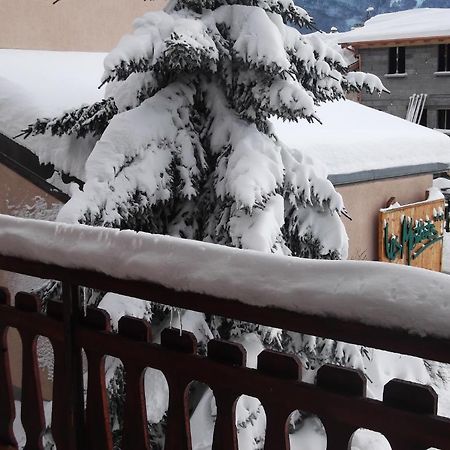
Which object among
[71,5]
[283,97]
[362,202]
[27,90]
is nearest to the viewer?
[283,97]

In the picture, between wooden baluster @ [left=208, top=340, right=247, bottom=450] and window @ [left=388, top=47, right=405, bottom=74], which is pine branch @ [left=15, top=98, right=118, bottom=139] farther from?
window @ [left=388, top=47, right=405, bottom=74]

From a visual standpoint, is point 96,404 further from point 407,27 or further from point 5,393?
point 407,27

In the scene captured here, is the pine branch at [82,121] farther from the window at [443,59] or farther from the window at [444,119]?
the window at [444,119]

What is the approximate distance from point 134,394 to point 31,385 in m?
0.52

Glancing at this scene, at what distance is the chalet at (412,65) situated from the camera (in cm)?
2295

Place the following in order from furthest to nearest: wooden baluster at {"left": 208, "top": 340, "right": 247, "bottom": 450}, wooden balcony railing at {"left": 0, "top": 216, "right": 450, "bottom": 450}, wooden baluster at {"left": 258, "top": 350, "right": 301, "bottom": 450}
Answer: wooden baluster at {"left": 208, "top": 340, "right": 247, "bottom": 450}
wooden baluster at {"left": 258, "top": 350, "right": 301, "bottom": 450}
wooden balcony railing at {"left": 0, "top": 216, "right": 450, "bottom": 450}

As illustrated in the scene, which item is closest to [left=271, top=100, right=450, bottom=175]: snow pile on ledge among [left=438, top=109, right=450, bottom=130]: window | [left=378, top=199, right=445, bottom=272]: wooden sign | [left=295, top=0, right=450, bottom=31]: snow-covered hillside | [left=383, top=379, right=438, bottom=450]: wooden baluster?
[left=378, top=199, right=445, bottom=272]: wooden sign

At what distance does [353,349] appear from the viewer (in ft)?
15.3

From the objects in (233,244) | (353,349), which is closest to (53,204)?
(233,244)

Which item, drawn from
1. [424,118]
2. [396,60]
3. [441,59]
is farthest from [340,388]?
[396,60]

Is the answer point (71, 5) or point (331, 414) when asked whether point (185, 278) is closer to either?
point (331, 414)

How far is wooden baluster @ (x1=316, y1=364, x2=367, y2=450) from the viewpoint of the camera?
146cm

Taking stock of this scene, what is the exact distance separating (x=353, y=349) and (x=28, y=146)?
3.28 m

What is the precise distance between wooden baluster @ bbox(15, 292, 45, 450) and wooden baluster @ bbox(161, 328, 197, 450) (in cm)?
61
